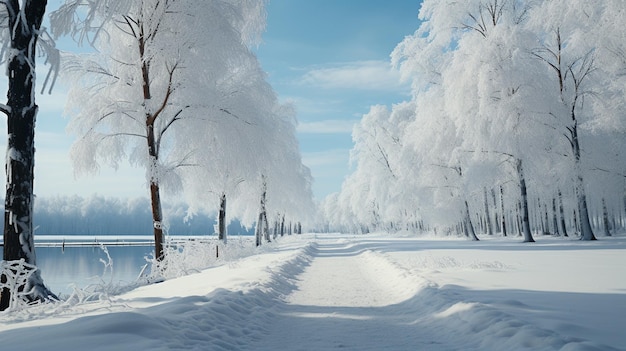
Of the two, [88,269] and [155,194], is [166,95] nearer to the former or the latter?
[155,194]

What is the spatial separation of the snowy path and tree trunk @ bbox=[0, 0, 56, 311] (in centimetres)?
410

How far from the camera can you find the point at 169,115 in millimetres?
12922

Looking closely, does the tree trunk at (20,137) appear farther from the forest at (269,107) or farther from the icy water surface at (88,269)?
the icy water surface at (88,269)

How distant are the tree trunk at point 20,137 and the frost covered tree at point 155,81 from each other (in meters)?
4.16

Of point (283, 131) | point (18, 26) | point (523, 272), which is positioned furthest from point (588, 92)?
point (18, 26)

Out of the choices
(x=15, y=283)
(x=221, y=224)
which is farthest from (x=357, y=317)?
(x=221, y=224)

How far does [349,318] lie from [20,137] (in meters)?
6.00

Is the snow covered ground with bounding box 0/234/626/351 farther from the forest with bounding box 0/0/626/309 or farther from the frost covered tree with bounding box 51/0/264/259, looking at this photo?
the frost covered tree with bounding box 51/0/264/259

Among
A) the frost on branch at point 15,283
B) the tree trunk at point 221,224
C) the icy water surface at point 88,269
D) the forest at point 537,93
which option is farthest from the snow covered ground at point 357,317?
the tree trunk at point 221,224

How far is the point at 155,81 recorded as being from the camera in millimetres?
12539

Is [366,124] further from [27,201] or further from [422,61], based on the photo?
[27,201]

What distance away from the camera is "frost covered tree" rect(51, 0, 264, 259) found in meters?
11.2

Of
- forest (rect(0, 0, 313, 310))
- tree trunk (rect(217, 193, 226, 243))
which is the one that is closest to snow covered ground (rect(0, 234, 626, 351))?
forest (rect(0, 0, 313, 310))

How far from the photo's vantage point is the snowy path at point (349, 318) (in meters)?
4.88
